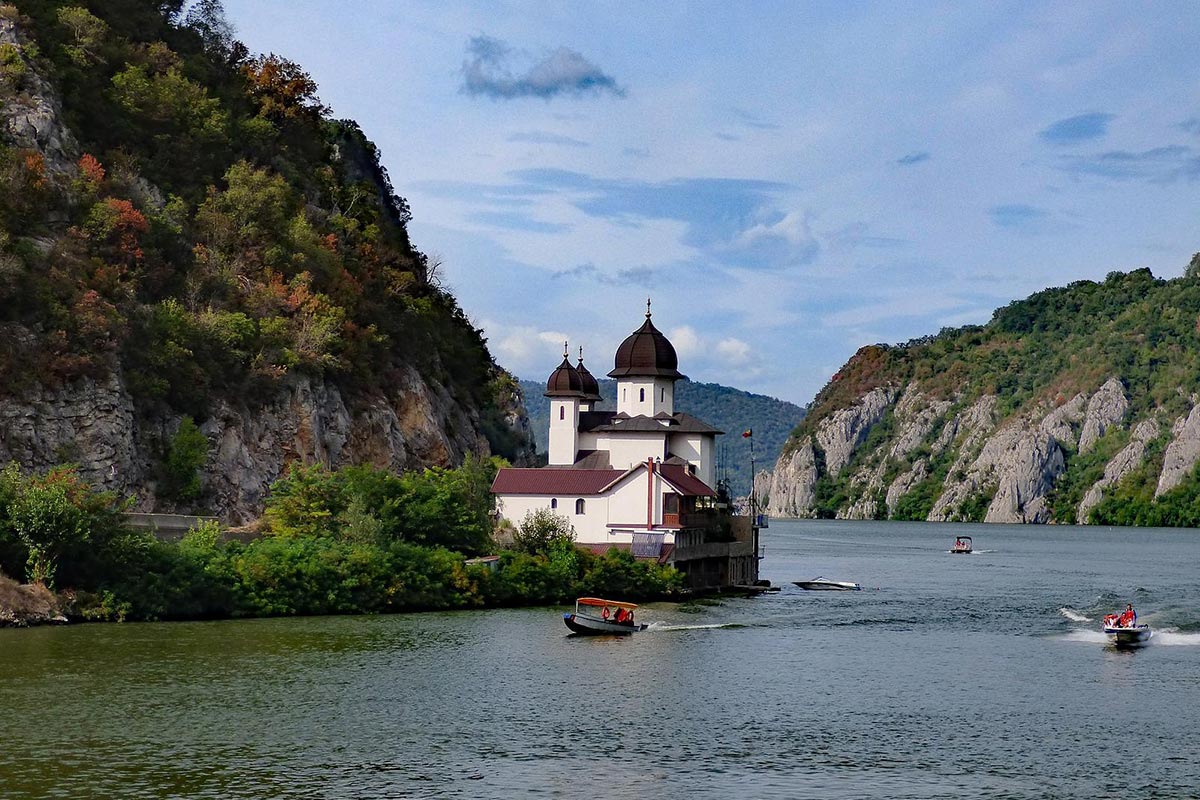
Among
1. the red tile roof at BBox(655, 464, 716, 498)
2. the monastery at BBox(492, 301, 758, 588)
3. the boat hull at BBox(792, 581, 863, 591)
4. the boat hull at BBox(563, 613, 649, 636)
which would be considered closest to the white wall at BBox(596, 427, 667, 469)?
the monastery at BBox(492, 301, 758, 588)

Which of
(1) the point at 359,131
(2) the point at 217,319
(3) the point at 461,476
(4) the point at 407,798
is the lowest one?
(4) the point at 407,798

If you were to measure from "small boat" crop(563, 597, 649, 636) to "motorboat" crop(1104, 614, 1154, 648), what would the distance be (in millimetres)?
23204

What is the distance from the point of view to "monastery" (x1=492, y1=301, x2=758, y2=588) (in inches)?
3839

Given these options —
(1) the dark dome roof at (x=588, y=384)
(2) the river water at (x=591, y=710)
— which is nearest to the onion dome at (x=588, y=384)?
(1) the dark dome roof at (x=588, y=384)

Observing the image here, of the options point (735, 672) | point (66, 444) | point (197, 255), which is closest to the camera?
point (735, 672)

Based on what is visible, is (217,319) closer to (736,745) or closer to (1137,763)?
(736,745)

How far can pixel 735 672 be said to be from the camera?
65.5 metres

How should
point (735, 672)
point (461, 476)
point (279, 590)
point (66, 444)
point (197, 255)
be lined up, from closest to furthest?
point (735, 672)
point (279, 590)
point (66, 444)
point (461, 476)
point (197, 255)

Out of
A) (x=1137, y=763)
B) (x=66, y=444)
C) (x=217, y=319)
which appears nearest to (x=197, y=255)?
(x=217, y=319)

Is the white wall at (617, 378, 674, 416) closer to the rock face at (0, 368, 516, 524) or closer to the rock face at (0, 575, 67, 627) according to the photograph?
the rock face at (0, 368, 516, 524)

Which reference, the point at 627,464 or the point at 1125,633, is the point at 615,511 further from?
the point at 1125,633

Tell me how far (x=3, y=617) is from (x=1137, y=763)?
47.0 meters

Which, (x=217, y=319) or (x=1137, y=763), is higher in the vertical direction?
(x=217, y=319)

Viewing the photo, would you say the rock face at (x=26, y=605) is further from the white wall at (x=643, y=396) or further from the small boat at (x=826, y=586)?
the small boat at (x=826, y=586)
